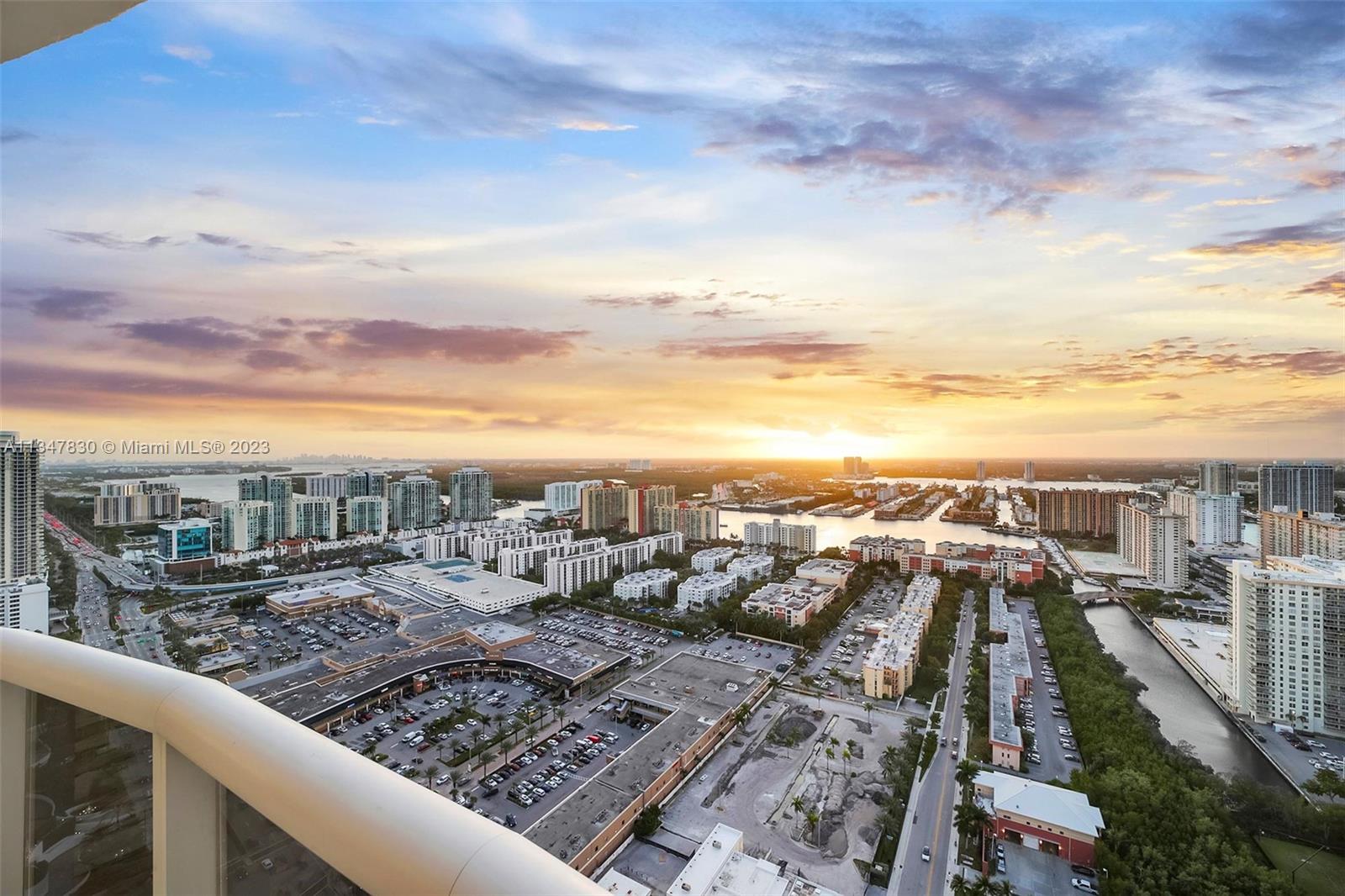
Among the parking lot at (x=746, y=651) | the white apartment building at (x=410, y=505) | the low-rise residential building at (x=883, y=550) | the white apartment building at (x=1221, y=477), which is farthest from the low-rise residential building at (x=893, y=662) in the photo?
the white apartment building at (x=410, y=505)

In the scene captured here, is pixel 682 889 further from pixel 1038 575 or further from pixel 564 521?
pixel 564 521

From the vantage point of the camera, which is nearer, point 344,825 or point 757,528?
point 344,825

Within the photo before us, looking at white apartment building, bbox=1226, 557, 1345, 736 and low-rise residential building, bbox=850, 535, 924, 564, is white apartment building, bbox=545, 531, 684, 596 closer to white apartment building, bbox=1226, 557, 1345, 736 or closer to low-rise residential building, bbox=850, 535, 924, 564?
low-rise residential building, bbox=850, 535, 924, 564

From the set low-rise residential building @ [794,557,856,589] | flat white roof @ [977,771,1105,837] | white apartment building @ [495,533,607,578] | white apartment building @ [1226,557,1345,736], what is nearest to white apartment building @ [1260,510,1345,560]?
white apartment building @ [1226,557,1345,736]

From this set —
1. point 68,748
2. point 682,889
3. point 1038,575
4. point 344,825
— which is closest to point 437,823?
point 344,825

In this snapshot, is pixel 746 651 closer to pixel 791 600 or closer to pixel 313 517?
pixel 791 600

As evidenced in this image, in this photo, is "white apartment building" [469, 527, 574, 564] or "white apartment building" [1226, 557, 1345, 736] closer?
"white apartment building" [1226, 557, 1345, 736]

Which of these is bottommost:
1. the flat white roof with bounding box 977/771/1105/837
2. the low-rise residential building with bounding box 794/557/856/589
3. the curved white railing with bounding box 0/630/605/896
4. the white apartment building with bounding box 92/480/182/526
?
the flat white roof with bounding box 977/771/1105/837

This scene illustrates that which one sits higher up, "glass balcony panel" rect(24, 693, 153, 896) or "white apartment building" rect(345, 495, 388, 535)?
"glass balcony panel" rect(24, 693, 153, 896)
